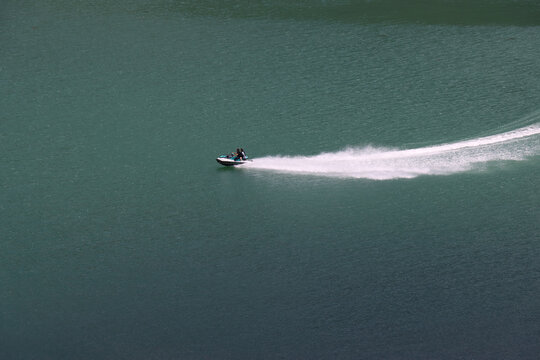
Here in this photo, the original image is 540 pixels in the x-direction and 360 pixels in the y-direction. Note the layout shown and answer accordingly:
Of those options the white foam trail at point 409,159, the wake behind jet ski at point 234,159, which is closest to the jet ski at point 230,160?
the wake behind jet ski at point 234,159

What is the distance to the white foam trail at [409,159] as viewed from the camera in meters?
35.2

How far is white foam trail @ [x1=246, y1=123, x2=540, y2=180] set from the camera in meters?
35.2

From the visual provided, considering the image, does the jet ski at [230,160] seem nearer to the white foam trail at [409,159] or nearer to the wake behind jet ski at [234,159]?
the wake behind jet ski at [234,159]

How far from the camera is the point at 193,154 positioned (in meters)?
36.9

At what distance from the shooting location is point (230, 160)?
36.0m

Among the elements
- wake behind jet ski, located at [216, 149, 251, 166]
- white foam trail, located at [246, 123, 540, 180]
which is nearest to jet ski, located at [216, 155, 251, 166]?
wake behind jet ski, located at [216, 149, 251, 166]

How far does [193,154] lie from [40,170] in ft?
24.1

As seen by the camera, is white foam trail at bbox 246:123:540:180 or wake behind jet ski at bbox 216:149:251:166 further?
wake behind jet ski at bbox 216:149:251:166

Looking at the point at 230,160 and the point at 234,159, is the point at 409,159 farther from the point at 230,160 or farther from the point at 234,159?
the point at 230,160

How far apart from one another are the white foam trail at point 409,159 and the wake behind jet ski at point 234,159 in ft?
1.45

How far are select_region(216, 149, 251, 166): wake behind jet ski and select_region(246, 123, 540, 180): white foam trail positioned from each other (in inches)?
17.4

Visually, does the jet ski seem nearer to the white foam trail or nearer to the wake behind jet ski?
the wake behind jet ski

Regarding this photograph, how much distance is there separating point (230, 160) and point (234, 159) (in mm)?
197

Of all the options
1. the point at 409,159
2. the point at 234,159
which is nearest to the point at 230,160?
the point at 234,159
